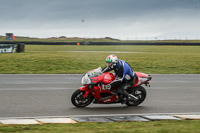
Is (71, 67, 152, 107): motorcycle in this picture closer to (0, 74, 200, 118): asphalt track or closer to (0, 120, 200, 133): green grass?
(0, 74, 200, 118): asphalt track

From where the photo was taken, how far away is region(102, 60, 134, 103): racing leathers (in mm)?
8508

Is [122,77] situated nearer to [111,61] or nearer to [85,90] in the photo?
[111,61]

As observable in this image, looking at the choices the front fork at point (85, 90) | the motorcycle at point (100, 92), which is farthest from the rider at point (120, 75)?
the front fork at point (85, 90)

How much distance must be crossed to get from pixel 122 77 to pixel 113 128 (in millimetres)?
2568

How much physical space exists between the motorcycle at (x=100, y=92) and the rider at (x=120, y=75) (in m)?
0.11

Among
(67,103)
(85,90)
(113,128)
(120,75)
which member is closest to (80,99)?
(85,90)

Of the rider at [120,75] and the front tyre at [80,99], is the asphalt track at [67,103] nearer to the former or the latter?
the front tyre at [80,99]

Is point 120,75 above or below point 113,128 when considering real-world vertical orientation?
above

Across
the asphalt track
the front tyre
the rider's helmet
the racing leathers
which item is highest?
the rider's helmet

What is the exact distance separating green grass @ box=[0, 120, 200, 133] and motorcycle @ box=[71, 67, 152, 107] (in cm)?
194

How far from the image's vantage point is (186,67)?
2322cm

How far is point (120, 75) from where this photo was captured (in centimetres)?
854

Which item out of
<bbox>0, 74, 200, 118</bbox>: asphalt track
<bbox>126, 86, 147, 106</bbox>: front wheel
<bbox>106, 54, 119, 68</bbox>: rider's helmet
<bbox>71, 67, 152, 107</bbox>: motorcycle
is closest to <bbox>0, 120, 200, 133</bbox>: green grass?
<bbox>0, 74, 200, 118</bbox>: asphalt track

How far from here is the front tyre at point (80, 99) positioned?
336 inches
